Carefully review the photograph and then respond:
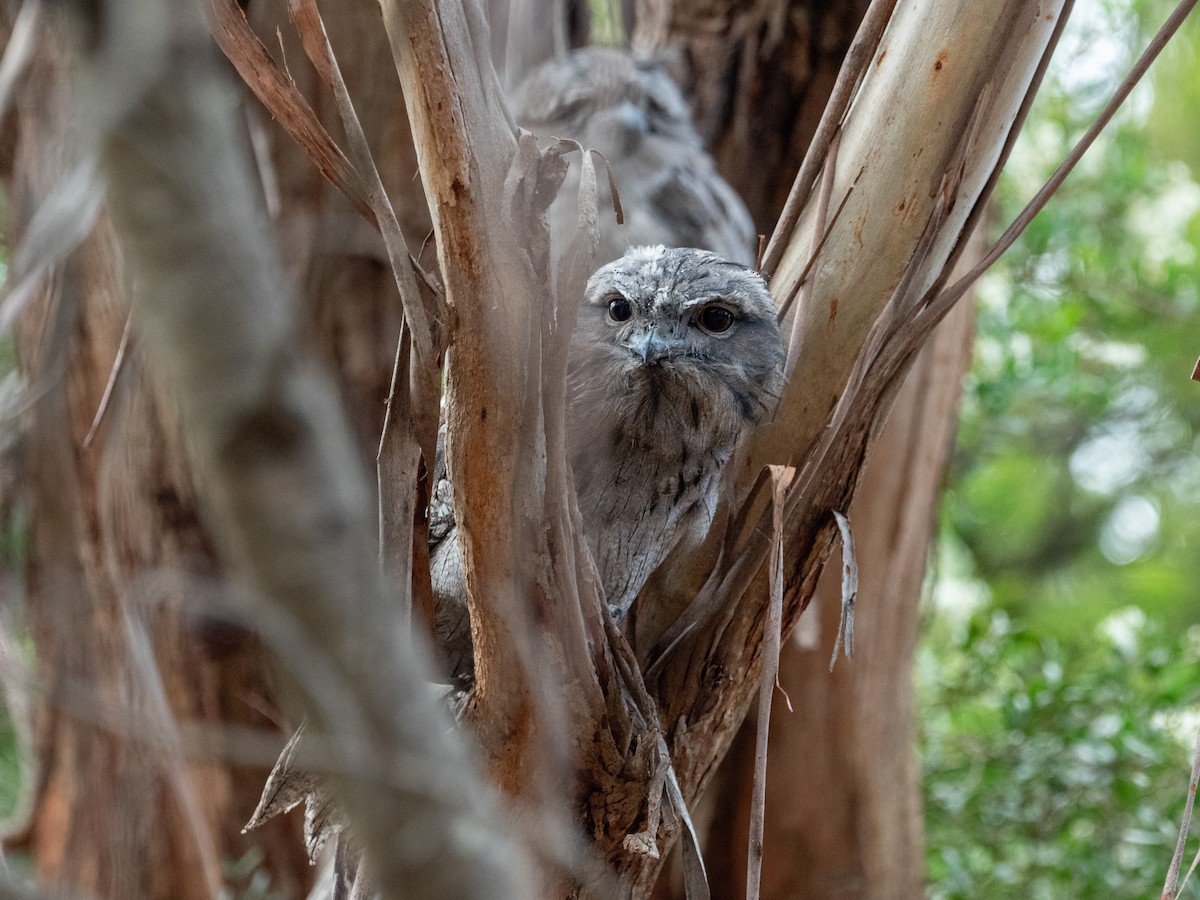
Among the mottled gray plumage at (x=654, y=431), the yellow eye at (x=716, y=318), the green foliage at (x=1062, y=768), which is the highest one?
the yellow eye at (x=716, y=318)

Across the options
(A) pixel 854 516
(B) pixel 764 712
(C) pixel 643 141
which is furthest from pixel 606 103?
(B) pixel 764 712

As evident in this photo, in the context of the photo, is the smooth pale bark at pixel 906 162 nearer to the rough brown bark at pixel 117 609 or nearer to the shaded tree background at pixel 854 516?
the shaded tree background at pixel 854 516

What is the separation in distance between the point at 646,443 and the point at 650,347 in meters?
0.16

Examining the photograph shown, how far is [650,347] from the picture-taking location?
184 cm

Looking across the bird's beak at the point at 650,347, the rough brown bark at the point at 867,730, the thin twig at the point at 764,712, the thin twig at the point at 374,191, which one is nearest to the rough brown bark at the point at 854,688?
the rough brown bark at the point at 867,730

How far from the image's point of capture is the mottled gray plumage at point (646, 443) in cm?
183

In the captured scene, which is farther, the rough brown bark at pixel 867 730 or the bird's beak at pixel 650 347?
the rough brown bark at pixel 867 730

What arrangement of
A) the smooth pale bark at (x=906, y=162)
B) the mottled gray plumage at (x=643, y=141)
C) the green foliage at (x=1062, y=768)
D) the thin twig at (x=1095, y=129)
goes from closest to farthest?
the thin twig at (x=1095, y=129), the smooth pale bark at (x=906, y=162), the green foliage at (x=1062, y=768), the mottled gray plumage at (x=643, y=141)

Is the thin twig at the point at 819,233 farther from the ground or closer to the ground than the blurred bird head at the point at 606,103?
closer to the ground

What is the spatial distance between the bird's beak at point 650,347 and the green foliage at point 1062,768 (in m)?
1.52

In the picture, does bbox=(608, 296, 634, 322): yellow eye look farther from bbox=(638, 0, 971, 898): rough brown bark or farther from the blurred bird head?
the blurred bird head

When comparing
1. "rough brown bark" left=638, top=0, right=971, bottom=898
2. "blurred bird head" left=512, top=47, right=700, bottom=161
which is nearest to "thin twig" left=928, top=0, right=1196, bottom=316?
"rough brown bark" left=638, top=0, right=971, bottom=898

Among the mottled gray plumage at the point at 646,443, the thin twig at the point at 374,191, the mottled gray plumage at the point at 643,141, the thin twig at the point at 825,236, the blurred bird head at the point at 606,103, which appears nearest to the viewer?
the thin twig at the point at 374,191

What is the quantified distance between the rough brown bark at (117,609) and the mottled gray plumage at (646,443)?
127 cm
